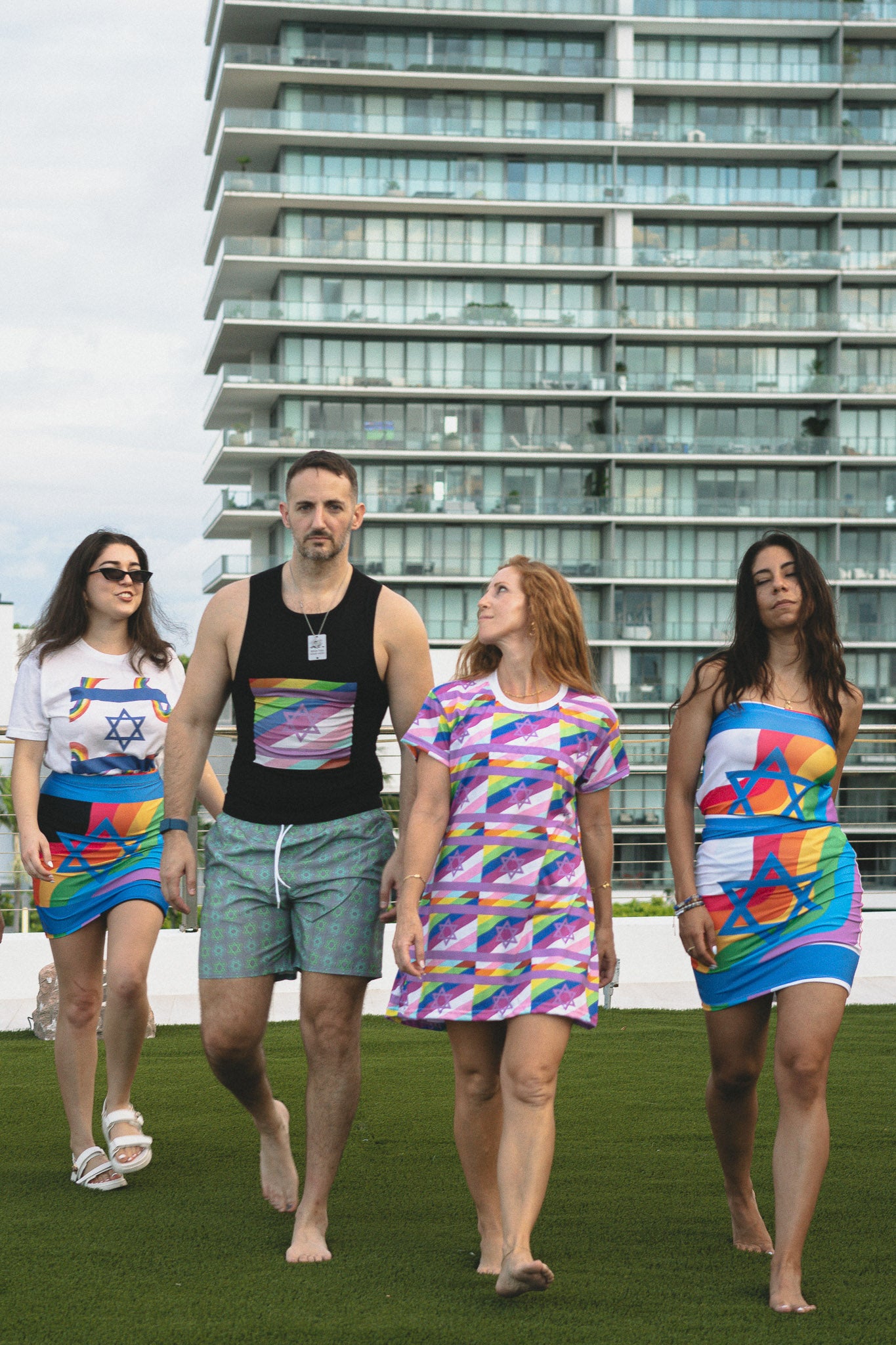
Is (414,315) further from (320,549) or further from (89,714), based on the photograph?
(320,549)

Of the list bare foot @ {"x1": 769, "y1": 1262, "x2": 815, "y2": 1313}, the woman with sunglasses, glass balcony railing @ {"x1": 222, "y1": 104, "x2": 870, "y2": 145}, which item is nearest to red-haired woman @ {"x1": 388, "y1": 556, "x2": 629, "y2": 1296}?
bare foot @ {"x1": 769, "y1": 1262, "x2": 815, "y2": 1313}

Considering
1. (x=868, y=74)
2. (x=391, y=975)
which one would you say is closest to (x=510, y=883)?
(x=391, y=975)

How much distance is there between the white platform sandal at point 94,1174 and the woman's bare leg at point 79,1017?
0.9 inches

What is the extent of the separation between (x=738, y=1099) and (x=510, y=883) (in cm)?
93

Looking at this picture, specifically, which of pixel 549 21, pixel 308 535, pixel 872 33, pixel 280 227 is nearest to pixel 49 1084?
pixel 308 535

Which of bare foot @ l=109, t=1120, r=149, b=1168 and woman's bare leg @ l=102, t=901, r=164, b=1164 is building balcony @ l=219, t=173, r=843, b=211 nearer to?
woman's bare leg @ l=102, t=901, r=164, b=1164

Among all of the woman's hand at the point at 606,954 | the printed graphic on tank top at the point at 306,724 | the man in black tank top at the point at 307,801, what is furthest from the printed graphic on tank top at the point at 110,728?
the woman's hand at the point at 606,954

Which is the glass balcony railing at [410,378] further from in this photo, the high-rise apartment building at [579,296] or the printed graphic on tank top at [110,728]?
the printed graphic on tank top at [110,728]

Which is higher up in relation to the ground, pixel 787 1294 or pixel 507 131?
pixel 507 131

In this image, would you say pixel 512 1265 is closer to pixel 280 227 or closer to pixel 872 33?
pixel 280 227

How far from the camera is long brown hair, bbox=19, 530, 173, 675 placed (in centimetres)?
509

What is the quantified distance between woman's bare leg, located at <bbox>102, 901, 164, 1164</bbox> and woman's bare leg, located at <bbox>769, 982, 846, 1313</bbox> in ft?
6.63

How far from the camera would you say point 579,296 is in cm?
6066

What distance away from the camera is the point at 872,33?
61.9 m
